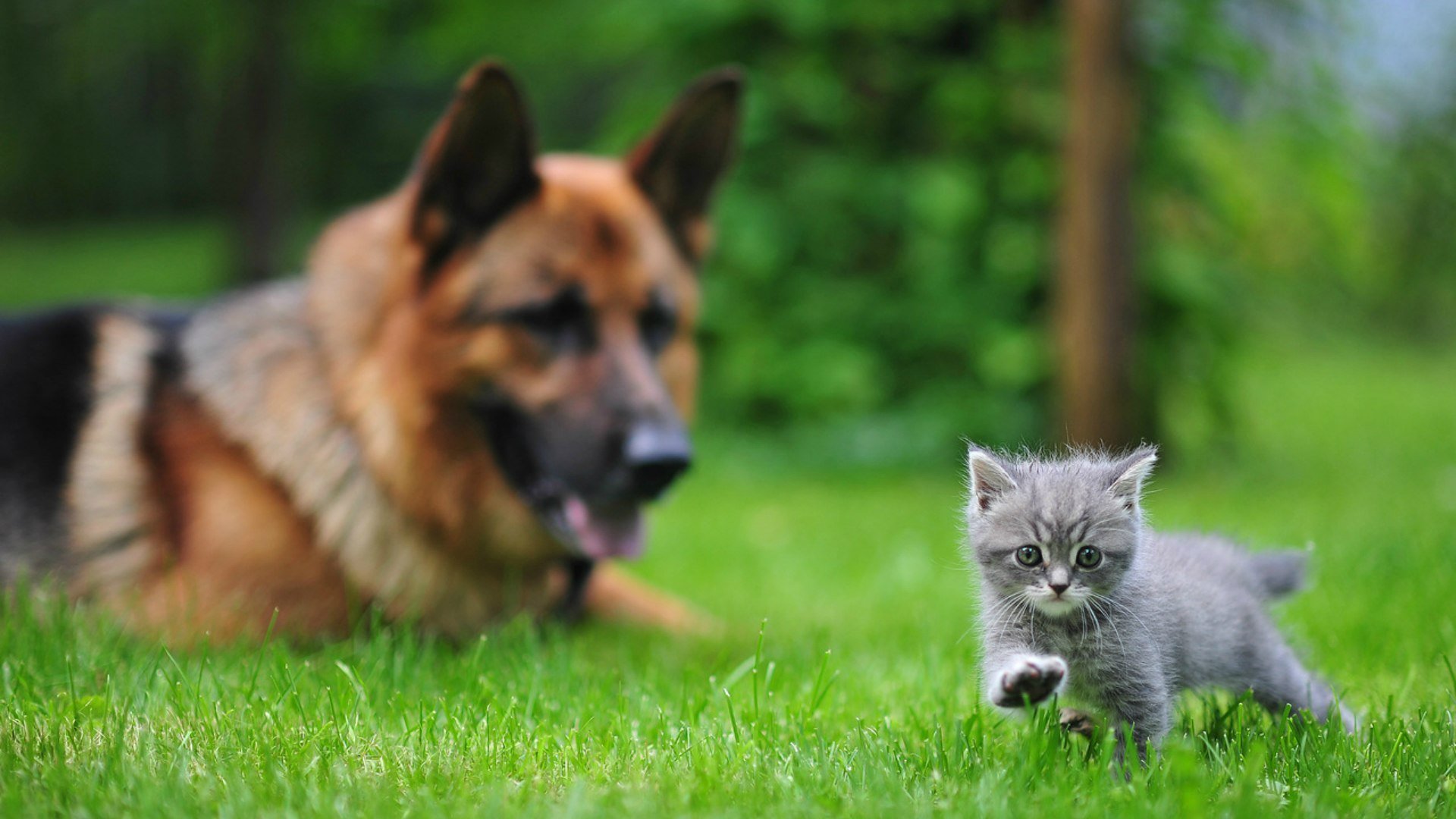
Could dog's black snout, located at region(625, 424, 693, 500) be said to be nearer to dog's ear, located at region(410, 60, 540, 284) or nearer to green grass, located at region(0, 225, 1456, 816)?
green grass, located at region(0, 225, 1456, 816)

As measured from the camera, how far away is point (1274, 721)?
2.37m

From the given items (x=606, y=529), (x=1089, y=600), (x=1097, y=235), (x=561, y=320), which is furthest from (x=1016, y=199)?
(x=1089, y=600)

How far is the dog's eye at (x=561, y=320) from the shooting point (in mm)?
3529

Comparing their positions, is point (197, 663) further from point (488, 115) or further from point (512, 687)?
point (488, 115)

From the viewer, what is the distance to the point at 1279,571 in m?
2.70

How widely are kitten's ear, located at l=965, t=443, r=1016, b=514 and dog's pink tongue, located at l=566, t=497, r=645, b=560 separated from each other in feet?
4.92

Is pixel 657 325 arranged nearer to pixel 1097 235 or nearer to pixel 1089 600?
pixel 1089 600

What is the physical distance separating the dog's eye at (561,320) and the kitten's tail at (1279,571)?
192cm

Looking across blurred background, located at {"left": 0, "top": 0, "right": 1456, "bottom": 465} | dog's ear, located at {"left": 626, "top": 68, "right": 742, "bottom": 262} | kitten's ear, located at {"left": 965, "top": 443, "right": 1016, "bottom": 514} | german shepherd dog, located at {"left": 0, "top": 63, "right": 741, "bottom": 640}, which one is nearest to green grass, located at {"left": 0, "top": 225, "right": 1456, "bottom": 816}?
german shepherd dog, located at {"left": 0, "top": 63, "right": 741, "bottom": 640}

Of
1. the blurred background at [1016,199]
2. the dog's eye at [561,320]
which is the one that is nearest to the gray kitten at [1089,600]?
the dog's eye at [561,320]

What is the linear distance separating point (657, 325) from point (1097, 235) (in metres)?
4.00

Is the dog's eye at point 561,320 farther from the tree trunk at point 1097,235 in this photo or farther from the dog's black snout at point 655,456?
the tree trunk at point 1097,235

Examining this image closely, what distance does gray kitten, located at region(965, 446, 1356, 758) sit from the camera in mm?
2105

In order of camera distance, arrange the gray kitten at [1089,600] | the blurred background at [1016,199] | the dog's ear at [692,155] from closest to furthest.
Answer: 1. the gray kitten at [1089,600]
2. the dog's ear at [692,155]
3. the blurred background at [1016,199]
